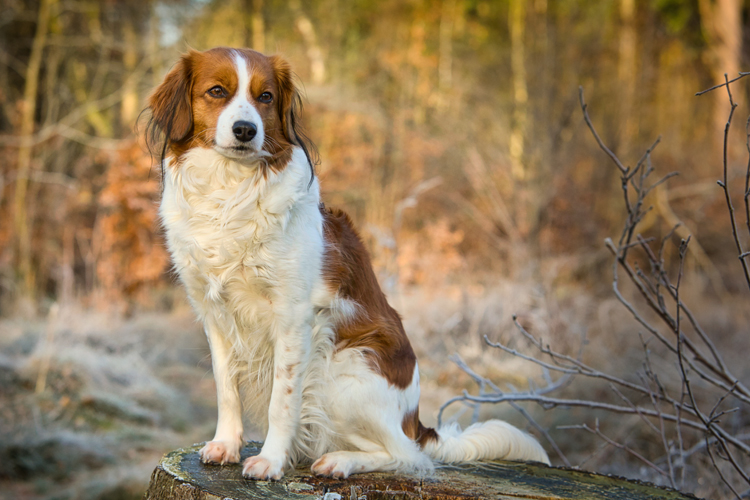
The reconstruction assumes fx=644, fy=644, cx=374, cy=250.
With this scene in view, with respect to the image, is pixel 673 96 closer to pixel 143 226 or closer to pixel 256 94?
pixel 143 226

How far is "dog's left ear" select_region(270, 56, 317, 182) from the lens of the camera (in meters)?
2.53

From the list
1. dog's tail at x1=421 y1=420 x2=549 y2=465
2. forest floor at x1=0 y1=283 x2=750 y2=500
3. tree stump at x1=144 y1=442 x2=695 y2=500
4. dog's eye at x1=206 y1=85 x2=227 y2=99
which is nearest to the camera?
tree stump at x1=144 y1=442 x2=695 y2=500

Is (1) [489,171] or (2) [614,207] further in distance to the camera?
(2) [614,207]

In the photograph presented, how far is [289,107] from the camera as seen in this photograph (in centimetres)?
256

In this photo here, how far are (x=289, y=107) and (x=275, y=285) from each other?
730 millimetres

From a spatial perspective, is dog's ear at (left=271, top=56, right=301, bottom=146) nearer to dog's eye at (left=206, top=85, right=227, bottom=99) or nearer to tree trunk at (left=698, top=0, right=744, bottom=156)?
dog's eye at (left=206, top=85, right=227, bottom=99)

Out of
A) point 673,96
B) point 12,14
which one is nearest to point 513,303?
point 12,14

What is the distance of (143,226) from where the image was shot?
9.65 metres

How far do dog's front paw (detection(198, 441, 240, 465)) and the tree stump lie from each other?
2cm

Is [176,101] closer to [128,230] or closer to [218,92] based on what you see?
[218,92]

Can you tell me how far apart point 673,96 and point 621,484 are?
61.7 ft

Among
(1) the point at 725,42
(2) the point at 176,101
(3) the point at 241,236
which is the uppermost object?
(1) the point at 725,42

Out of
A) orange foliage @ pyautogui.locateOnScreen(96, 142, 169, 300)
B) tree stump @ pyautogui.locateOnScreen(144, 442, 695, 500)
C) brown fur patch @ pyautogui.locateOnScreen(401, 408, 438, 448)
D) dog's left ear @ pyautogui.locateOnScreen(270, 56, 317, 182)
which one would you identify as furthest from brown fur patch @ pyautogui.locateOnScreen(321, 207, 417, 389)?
orange foliage @ pyautogui.locateOnScreen(96, 142, 169, 300)

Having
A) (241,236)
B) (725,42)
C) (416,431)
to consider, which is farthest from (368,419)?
(725,42)
